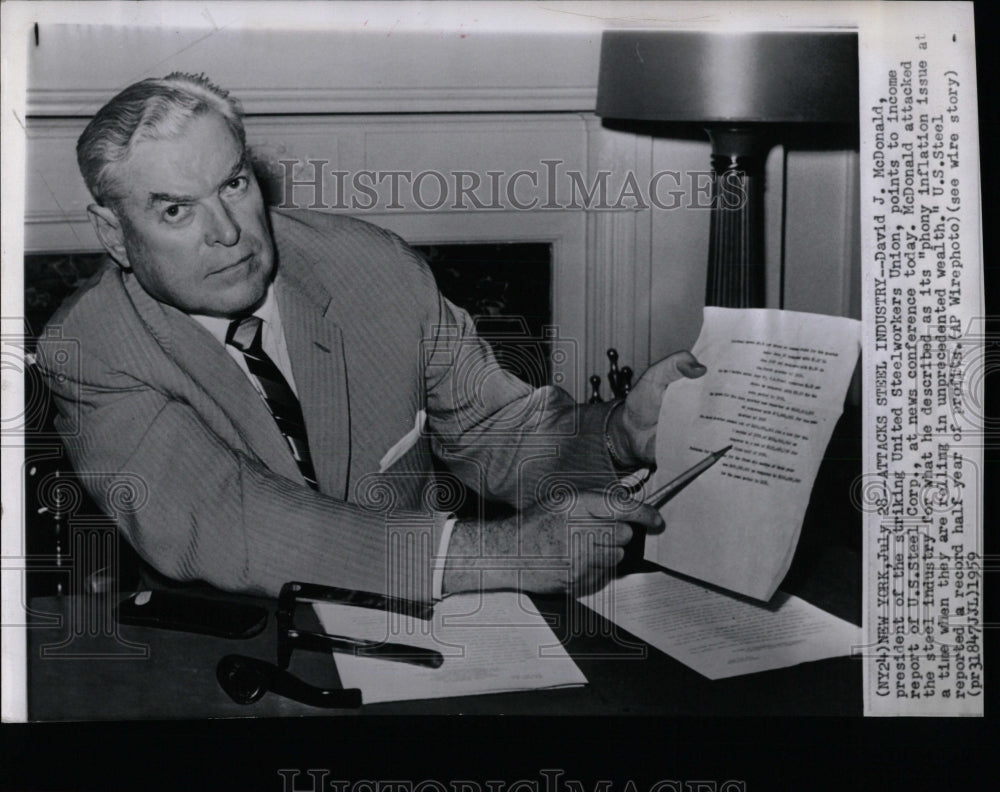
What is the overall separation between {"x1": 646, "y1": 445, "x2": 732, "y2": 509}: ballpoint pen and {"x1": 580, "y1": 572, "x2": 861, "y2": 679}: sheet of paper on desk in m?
0.08

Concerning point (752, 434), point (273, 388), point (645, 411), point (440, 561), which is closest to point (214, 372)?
point (273, 388)

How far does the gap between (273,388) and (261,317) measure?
0.08 metres

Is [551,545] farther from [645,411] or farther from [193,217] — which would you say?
[193,217]

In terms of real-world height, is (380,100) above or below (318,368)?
above

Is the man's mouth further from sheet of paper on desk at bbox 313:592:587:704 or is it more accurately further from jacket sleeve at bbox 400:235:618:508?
sheet of paper on desk at bbox 313:592:587:704

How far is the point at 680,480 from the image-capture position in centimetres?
103

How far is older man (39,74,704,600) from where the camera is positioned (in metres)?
1.00

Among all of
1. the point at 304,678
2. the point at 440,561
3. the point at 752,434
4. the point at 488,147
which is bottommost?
the point at 304,678

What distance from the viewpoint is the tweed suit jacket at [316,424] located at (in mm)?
1000

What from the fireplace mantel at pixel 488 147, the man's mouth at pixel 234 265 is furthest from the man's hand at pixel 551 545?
the man's mouth at pixel 234 265

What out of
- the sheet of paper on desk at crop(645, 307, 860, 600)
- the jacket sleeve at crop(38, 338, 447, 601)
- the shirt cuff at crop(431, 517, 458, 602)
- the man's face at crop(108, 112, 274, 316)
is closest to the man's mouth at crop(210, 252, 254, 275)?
the man's face at crop(108, 112, 274, 316)

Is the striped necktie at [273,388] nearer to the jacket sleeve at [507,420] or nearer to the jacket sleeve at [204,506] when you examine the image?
the jacket sleeve at [204,506]

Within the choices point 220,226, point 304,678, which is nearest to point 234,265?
point 220,226

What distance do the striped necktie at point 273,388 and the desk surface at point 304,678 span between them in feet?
0.52
